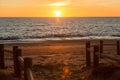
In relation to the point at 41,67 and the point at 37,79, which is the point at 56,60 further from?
the point at 37,79

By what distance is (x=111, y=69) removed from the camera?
1090cm

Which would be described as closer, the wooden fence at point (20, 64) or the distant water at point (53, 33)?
the wooden fence at point (20, 64)

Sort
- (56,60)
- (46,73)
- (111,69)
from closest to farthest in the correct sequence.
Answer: (111,69)
(46,73)
(56,60)

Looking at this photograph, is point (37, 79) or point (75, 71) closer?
point (37, 79)

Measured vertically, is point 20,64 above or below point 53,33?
below

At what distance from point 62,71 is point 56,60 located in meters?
3.80

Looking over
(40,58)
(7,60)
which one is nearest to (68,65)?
(40,58)

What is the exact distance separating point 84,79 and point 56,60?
6.12 metres

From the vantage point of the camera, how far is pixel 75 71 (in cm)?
1452

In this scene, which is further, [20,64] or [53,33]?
[53,33]

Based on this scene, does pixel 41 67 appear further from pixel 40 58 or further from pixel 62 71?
pixel 40 58

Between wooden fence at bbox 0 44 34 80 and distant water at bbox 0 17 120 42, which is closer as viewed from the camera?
wooden fence at bbox 0 44 34 80

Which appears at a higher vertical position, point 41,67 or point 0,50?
point 0,50

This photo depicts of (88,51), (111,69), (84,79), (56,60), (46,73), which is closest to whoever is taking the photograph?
(111,69)
